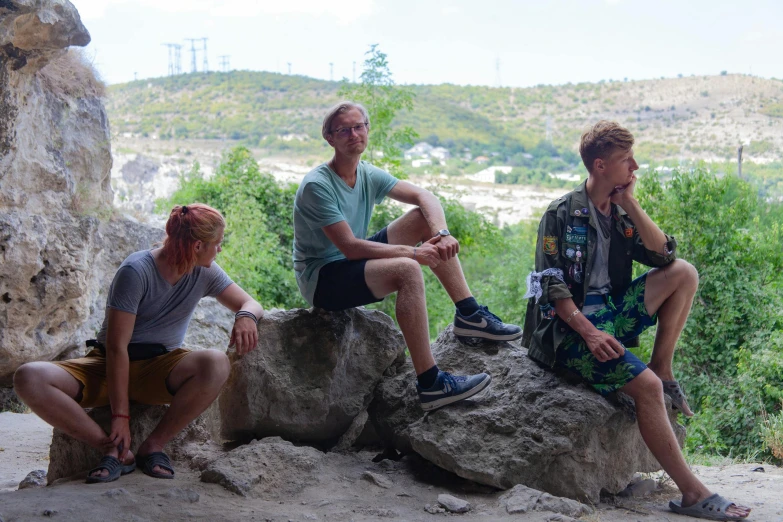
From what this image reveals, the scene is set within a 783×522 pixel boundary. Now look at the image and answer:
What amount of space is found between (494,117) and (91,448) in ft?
116

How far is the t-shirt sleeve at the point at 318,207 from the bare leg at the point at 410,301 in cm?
34

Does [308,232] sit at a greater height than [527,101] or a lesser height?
lesser

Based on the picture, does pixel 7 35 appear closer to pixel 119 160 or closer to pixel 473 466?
pixel 473 466

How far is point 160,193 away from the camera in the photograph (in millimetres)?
22953

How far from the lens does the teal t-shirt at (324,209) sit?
3951 mm

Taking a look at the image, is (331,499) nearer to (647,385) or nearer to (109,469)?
(109,469)

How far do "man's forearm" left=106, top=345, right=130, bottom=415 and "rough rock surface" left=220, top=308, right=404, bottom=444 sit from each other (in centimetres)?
78

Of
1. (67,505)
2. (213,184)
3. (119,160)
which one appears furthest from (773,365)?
(119,160)

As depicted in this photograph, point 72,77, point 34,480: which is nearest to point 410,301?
point 34,480

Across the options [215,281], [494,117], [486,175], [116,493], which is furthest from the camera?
[494,117]

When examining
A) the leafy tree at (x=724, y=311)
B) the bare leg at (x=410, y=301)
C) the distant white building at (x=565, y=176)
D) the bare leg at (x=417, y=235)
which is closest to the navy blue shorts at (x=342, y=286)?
the bare leg at (x=410, y=301)

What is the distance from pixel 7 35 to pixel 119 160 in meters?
19.1

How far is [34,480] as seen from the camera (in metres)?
4.06

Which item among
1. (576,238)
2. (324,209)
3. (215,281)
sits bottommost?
(215,281)
